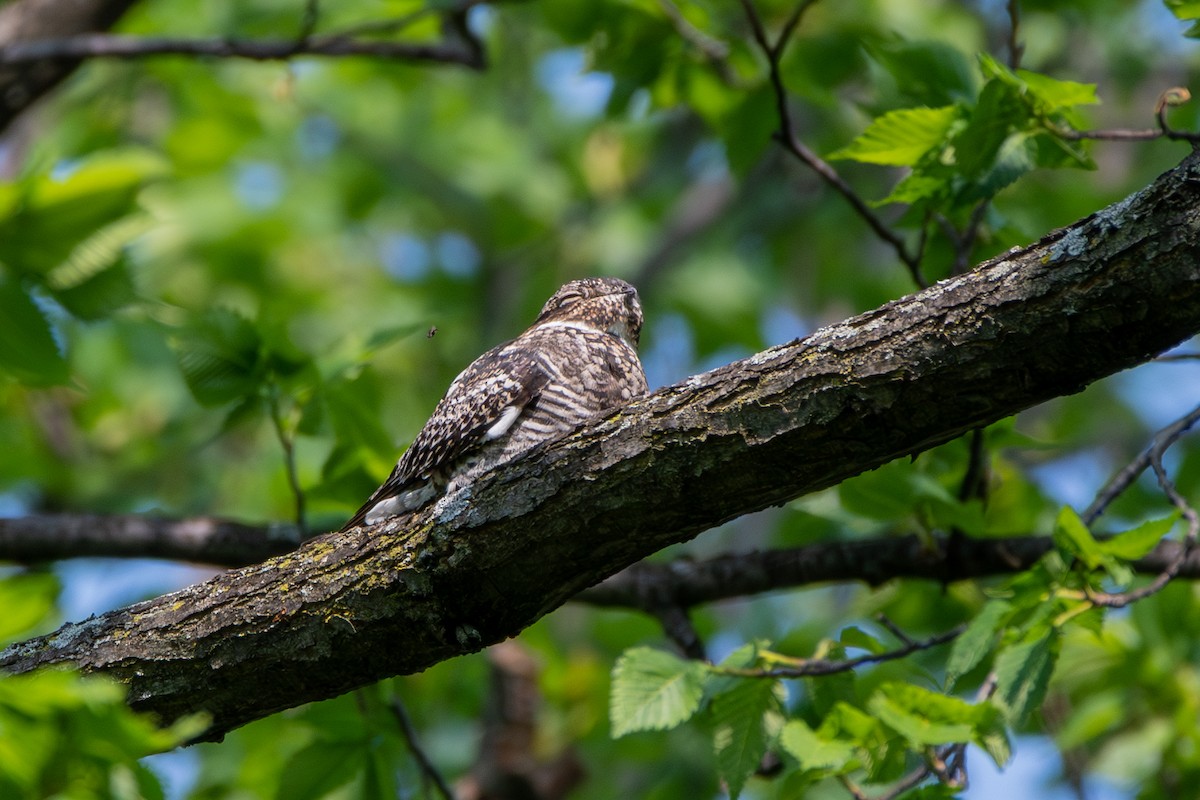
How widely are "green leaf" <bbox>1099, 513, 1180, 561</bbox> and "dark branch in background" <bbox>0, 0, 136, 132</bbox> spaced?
14.0 feet

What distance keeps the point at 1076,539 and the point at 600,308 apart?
2.16 meters

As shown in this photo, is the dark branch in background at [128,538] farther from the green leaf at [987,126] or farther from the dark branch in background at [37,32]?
the green leaf at [987,126]

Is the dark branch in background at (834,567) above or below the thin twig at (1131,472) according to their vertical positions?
below

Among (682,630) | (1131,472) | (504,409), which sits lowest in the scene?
(682,630)

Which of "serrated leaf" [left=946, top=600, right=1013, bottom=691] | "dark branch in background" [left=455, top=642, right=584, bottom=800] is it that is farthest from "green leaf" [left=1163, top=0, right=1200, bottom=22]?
"dark branch in background" [left=455, top=642, right=584, bottom=800]

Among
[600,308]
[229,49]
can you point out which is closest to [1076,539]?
[600,308]

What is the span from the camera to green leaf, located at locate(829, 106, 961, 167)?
3.40 meters

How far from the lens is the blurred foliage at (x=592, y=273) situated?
345 centimetres

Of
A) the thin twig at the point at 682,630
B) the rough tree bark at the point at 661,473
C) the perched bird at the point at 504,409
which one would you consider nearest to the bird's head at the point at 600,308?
the perched bird at the point at 504,409

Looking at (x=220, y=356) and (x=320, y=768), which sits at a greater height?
(x=220, y=356)

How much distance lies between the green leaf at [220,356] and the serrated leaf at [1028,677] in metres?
2.54

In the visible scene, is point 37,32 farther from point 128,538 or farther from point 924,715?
point 924,715

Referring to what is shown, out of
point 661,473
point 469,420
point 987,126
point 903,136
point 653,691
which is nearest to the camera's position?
point 661,473

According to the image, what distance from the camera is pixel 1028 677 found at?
3287 millimetres
